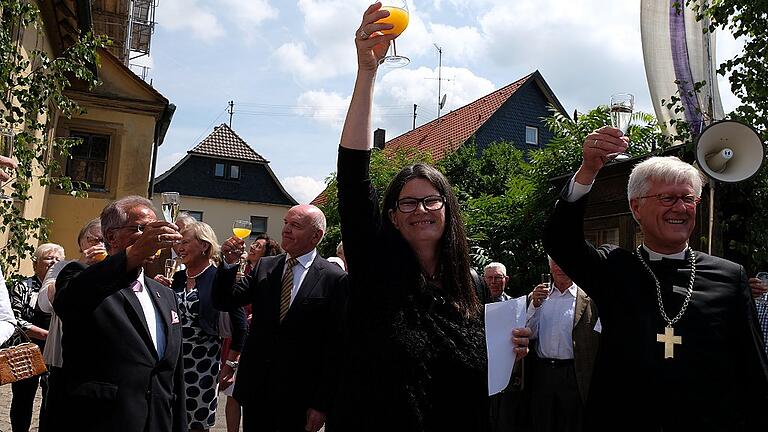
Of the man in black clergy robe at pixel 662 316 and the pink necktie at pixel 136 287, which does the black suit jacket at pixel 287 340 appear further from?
the man in black clergy robe at pixel 662 316

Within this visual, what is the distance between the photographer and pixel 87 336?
10.6 feet

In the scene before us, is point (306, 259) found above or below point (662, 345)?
above

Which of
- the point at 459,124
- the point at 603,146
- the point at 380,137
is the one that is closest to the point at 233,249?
the point at 603,146

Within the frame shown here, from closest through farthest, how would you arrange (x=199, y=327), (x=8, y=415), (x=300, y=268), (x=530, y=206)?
(x=300, y=268)
(x=199, y=327)
(x=8, y=415)
(x=530, y=206)

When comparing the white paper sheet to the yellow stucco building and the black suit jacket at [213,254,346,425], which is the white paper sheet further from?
the yellow stucco building

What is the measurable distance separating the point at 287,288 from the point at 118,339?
71.2 inches

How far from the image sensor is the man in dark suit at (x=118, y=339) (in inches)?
119

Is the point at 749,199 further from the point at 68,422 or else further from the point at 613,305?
the point at 68,422

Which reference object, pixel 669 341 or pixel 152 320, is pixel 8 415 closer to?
pixel 152 320

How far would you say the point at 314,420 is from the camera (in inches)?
179

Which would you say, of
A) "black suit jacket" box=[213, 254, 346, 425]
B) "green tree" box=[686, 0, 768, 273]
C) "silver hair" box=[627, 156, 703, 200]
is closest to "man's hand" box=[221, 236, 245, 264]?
"black suit jacket" box=[213, 254, 346, 425]

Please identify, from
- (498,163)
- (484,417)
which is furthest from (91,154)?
(484,417)

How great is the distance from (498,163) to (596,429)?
781 inches

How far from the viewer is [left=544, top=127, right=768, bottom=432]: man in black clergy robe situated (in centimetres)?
259
